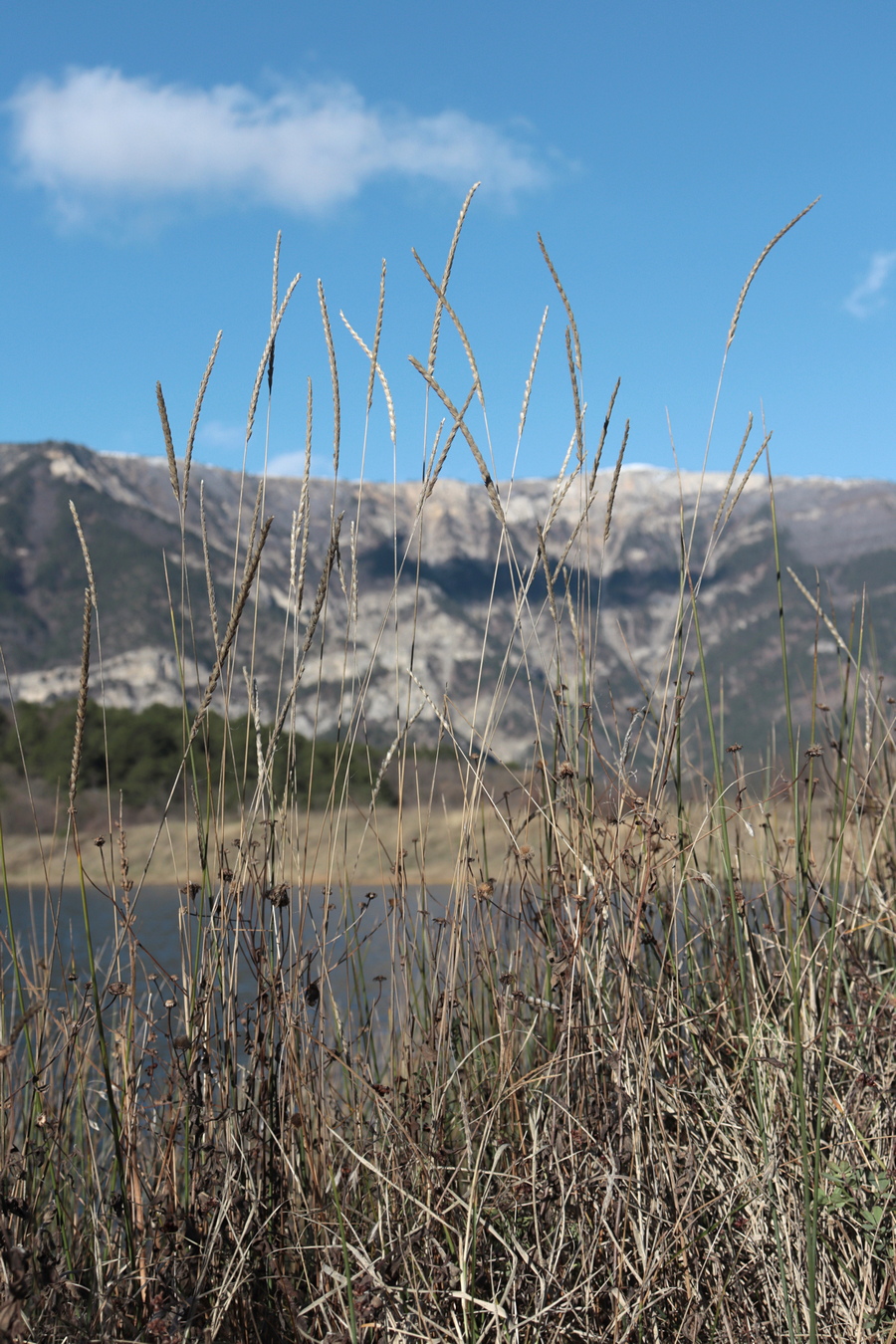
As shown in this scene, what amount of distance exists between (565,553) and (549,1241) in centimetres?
80

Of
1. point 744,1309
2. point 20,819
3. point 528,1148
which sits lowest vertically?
point 20,819

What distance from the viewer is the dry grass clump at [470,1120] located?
2.99 feet

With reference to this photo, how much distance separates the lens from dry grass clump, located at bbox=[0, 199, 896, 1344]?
0.91 metres

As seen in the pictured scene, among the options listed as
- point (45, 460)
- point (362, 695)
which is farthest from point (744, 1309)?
point (45, 460)

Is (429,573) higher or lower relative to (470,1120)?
higher

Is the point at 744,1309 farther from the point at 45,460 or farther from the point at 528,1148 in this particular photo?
the point at 45,460

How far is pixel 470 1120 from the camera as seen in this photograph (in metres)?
1.12

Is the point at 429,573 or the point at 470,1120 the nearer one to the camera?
the point at 470,1120

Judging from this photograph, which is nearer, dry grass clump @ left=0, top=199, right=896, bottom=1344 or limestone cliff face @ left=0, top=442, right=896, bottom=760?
dry grass clump @ left=0, top=199, right=896, bottom=1344

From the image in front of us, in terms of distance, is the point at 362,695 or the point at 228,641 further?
the point at 362,695

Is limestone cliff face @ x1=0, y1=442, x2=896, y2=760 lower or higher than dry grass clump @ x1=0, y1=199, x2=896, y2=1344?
higher

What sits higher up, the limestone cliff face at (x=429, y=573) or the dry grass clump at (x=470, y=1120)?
the limestone cliff face at (x=429, y=573)

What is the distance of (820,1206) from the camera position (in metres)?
0.99

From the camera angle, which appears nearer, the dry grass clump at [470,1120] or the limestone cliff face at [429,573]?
the dry grass clump at [470,1120]
